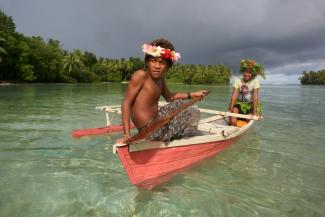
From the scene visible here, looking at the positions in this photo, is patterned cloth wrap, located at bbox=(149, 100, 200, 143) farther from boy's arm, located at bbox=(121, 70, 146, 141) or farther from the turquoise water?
the turquoise water

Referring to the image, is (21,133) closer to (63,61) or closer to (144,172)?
(144,172)

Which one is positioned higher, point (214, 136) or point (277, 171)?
point (214, 136)

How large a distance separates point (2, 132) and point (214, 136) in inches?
250

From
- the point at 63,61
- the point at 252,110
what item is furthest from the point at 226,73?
the point at 252,110

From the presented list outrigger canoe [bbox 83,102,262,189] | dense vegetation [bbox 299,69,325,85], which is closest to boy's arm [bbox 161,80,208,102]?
outrigger canoe [bbox 83,102,262,189]

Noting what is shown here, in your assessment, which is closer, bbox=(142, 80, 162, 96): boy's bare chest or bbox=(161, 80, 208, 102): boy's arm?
bbox=(142, 80, 162, 96): boy's bare chest

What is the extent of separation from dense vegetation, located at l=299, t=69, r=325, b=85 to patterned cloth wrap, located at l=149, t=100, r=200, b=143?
185m

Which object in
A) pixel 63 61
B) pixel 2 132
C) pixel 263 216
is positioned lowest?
pixel 263 216

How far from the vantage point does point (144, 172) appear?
4.40 meters

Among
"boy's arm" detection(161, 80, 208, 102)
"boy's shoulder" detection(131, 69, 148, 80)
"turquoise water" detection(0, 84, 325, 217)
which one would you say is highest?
"boy's shoulder" detection(131, 69, 148, 80)

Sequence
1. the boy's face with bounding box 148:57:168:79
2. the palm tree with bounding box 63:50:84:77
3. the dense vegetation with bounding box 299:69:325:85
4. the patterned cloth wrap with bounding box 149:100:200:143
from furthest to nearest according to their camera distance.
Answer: the dense vegetation with bounding box 299:69:325:85 < the palm tree with bounding box 63:50:84:77 < the patterned cloth wrap with bounding box 149:100:200:143 < the boy's face with bounding box 148:57:168:79

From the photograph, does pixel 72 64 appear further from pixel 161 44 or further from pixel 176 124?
pixel 161 44

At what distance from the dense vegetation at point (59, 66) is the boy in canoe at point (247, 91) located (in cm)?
4632

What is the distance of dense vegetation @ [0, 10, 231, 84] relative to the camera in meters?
54.5
